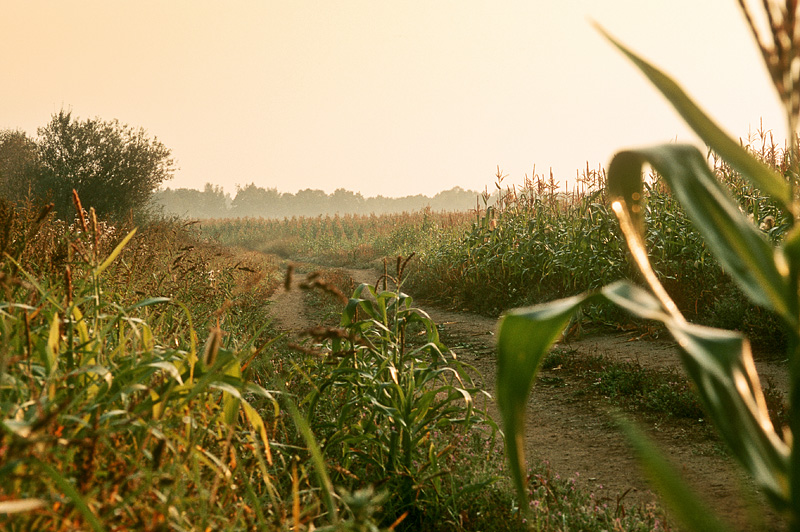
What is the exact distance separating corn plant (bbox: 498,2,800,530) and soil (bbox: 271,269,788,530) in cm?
15

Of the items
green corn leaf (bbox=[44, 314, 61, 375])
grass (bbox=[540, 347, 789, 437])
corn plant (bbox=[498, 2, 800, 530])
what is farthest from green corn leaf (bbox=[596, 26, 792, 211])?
grass (bbox=[540, 347, 789, 437])

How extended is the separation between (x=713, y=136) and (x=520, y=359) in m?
0.49

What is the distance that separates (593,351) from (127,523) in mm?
4942

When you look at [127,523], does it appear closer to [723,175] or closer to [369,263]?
[723,175]

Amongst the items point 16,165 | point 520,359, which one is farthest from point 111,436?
point 16,165

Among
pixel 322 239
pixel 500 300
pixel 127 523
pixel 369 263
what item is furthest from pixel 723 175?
pixel 322 239

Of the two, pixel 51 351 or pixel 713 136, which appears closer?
pixel 713 136

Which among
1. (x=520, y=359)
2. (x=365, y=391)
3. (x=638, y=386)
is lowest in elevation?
(x=638, y=386)

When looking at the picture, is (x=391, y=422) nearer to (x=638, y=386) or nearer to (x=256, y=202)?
(x=638, y=386)

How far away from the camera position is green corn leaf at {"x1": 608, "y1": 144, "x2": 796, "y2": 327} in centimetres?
84

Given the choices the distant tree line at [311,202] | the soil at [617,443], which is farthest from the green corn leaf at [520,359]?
the distant tree line at [311,202]

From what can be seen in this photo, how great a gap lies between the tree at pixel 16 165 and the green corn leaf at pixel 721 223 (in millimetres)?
12361

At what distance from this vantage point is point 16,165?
1967cm

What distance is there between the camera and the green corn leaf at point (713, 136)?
2.80ft
